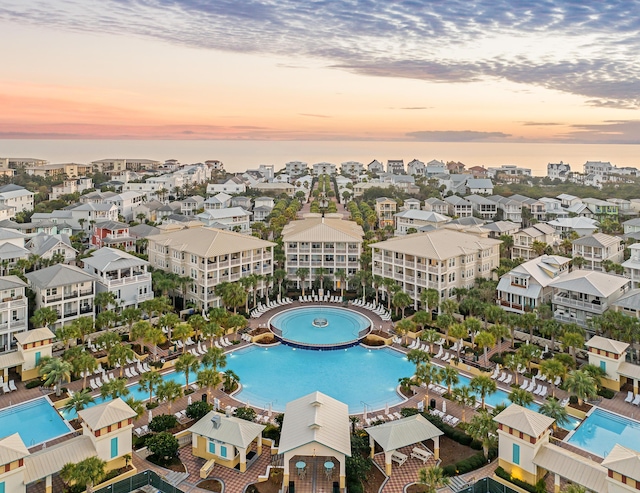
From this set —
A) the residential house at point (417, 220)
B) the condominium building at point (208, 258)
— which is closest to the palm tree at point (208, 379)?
the condominium building at point (208, 258)

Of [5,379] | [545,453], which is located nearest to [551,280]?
[545,453]

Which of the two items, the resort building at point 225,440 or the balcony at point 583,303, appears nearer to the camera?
the resort building at point 225,440

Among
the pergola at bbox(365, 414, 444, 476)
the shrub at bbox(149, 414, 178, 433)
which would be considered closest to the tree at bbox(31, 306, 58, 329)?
the shrub at bbox(149, 414, 178, 433)

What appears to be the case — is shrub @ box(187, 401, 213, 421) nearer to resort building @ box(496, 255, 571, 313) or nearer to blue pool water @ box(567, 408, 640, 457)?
blue pool water @ box(567, 408, 640, 457)

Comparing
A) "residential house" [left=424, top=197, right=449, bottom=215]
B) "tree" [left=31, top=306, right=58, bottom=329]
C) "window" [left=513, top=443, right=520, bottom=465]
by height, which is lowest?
"window" [left=513, top=443, right=520, bottom=465]

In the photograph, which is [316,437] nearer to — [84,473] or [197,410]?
[197,410]

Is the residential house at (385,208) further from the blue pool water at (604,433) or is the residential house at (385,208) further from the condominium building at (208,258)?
the blue pool water at (604,433)

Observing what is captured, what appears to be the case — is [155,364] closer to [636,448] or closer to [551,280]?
[636,448]

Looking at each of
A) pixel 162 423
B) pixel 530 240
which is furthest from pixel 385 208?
pixel 162 423
